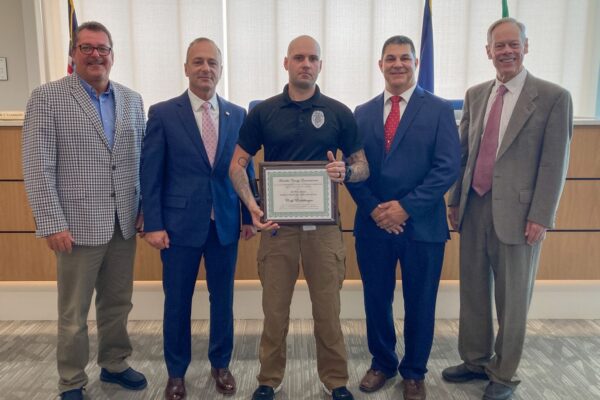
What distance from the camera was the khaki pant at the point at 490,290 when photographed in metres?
2.20

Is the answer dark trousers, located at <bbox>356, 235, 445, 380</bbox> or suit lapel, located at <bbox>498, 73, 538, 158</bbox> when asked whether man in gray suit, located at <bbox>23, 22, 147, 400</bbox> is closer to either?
dark trousers, located at <bbox>356, 235, 445, 380</bbox>

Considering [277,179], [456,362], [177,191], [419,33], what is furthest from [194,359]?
[419,33]

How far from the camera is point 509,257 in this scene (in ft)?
7.20

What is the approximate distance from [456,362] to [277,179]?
1.61 meters

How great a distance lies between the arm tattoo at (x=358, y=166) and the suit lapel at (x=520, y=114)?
0.66 meters

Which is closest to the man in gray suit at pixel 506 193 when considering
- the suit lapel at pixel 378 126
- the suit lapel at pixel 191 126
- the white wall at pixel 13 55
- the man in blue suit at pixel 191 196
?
the suit lapel at pixel 378 126

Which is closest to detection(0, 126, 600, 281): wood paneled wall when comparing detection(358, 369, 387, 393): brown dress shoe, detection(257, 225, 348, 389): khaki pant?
detection(358, 369, 387, 393): brown dress shoe

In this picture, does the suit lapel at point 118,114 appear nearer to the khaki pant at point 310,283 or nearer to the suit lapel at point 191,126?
the suit lapel at point 191,126

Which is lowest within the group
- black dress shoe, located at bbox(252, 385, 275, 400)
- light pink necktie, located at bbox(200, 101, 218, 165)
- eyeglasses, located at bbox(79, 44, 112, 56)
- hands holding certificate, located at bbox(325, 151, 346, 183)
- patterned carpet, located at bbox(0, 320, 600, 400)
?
patterned carpet, located at bbox(0, 320, 600, 400)

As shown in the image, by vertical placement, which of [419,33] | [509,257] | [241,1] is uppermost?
[241,1]

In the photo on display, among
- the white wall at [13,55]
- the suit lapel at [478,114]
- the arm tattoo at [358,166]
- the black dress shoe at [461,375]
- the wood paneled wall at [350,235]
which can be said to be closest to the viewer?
the arm tattoo at [358,166]

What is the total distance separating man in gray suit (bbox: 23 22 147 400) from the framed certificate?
743 millimetres

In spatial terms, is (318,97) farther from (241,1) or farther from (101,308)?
(241,1)

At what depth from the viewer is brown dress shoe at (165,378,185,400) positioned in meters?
2.24
